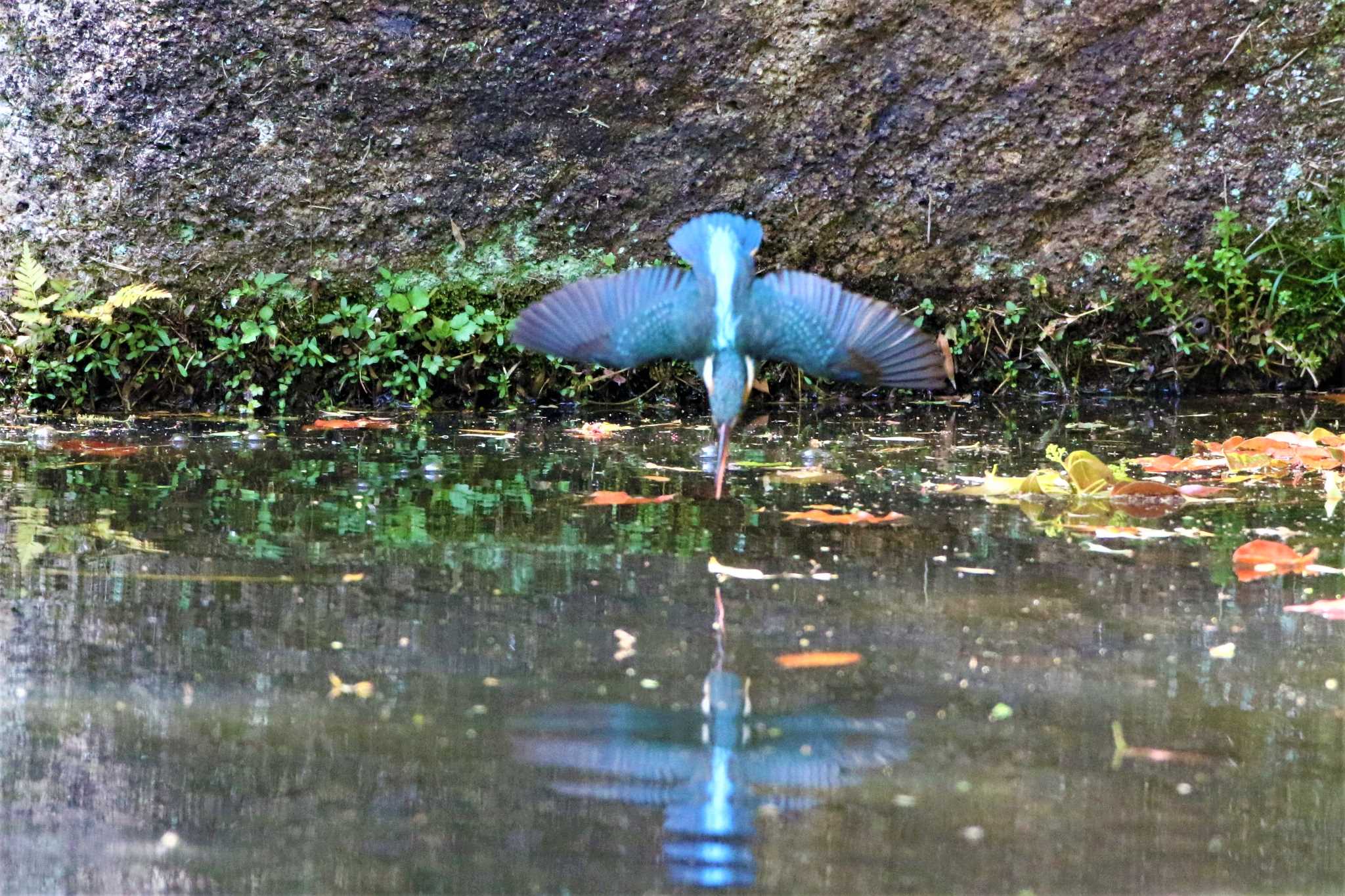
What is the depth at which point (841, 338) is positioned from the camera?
184 inches

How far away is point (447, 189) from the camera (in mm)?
6449

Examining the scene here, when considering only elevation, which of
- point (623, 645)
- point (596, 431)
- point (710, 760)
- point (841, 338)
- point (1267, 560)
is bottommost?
point (710, 760)

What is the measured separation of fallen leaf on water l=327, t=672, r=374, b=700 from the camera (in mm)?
2674

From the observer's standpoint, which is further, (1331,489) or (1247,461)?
(1247,461)

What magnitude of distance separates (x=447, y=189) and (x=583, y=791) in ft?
15.0

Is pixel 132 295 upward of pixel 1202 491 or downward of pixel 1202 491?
upward

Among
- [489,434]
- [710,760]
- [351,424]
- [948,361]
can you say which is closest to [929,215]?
[948,361]

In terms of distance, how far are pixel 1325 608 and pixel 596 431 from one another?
314cm

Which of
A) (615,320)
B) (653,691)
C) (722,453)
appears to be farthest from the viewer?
(615,320)

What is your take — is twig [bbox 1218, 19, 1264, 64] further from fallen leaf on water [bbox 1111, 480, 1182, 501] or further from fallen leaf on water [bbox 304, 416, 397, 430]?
fallen leaf on water [bbox 304, 416, 397, 430]

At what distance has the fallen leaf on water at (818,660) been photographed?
113 inches

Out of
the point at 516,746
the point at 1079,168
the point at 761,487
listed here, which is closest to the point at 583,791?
the point at 516,746

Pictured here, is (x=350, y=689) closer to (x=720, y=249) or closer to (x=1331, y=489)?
(x=720, y=249)

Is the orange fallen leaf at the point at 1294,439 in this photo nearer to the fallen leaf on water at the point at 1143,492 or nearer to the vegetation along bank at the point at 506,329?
the fallen leaf on water at the point at 1143,492
